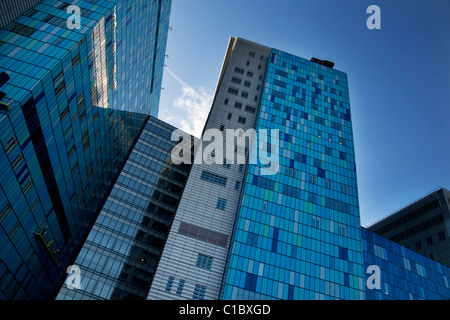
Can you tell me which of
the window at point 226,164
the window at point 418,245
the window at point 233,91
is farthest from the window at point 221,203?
the window at point 418,245

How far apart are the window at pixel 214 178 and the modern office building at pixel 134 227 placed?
18.0 meters

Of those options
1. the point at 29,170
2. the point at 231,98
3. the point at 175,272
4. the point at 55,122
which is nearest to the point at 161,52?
the point at 231,98

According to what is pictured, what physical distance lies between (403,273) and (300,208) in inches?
1294

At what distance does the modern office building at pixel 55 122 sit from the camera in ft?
140

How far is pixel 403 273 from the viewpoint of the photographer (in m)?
72.2

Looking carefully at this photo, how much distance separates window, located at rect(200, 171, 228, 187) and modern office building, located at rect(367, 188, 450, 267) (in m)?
65.7

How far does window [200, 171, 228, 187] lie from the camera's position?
62625 millimetres

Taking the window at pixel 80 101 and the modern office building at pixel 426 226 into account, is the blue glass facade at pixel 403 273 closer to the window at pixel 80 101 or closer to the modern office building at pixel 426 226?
the modern office building at pixel 426 226

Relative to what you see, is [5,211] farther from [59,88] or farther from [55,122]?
[59,88]

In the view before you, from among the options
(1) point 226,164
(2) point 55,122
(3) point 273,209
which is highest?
(1) point 226,164

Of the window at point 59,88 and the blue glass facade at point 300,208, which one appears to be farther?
the blue glass facade at point 300,208

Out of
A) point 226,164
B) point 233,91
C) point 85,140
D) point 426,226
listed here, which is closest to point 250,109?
point 233,91
